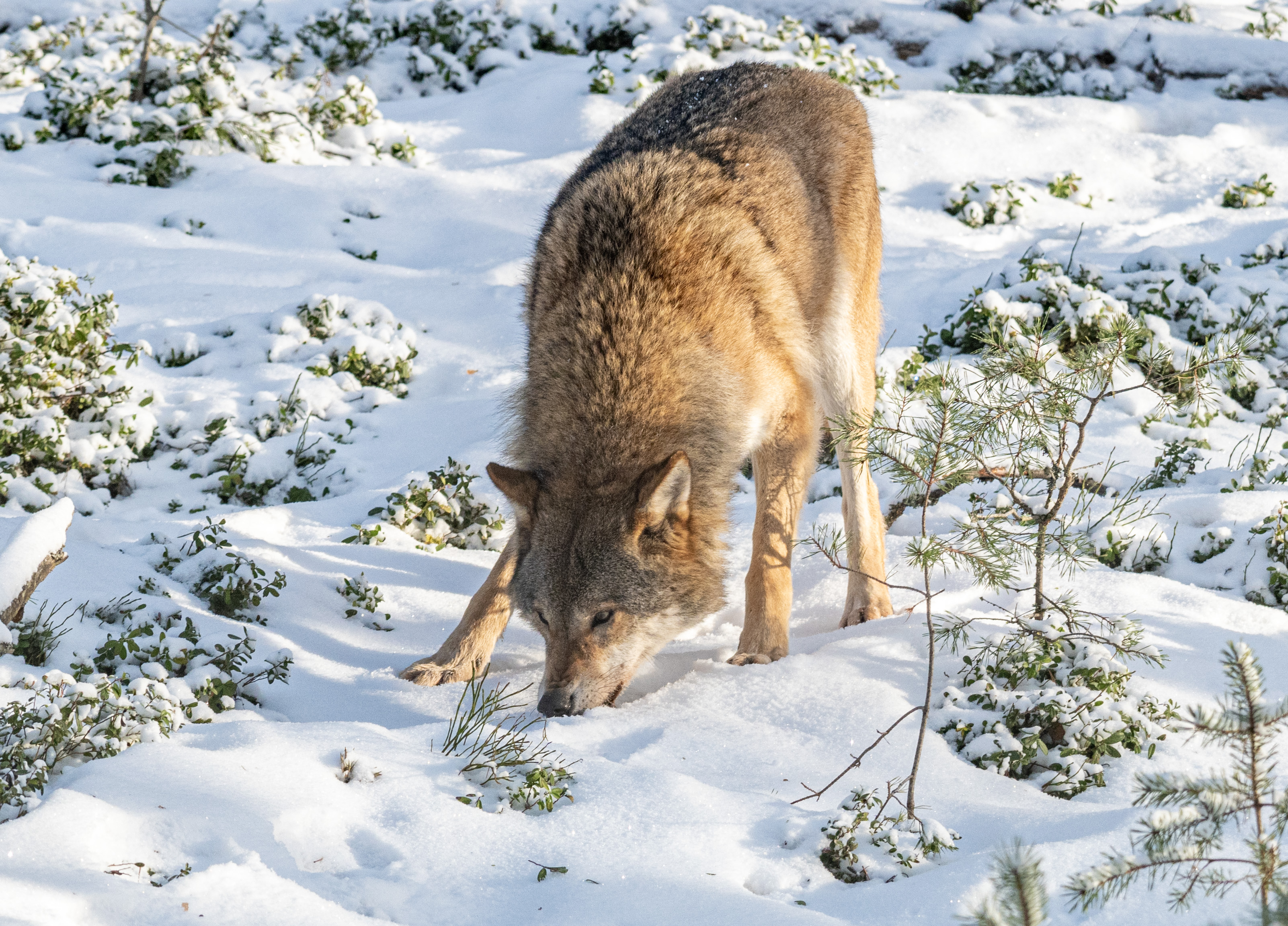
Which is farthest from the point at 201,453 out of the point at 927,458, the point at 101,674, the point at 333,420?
the point at 927,458

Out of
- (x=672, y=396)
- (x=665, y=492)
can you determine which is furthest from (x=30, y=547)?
(x=672, y=396)

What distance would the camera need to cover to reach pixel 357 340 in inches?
277

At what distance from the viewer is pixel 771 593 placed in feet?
15.5

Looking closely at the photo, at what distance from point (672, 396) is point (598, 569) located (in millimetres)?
710

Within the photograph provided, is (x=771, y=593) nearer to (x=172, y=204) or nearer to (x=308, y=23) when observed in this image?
(x=172, y=204)

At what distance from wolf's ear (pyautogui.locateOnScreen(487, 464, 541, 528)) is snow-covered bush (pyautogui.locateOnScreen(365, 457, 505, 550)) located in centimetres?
158

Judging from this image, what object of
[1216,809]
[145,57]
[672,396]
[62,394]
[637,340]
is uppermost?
[145,57]

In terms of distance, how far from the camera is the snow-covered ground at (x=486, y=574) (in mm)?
2719

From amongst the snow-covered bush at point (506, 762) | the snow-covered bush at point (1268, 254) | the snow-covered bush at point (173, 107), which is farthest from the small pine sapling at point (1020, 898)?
the snow-covered bush at point (173, 107)

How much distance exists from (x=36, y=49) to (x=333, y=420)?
642 centimetres

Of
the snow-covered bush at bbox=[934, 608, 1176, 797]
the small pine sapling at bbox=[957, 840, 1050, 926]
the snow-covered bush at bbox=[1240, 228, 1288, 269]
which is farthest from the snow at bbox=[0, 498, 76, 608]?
the snow-covered bush at bbox=[1240, 228, 1288, 269]

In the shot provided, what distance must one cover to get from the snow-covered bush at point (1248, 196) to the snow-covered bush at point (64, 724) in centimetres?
873

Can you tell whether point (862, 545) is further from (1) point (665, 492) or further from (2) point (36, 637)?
(2) point (36, 637)

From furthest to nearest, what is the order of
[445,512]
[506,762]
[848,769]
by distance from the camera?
1. [445,512]
2. [506,762]
3. [848,769]
